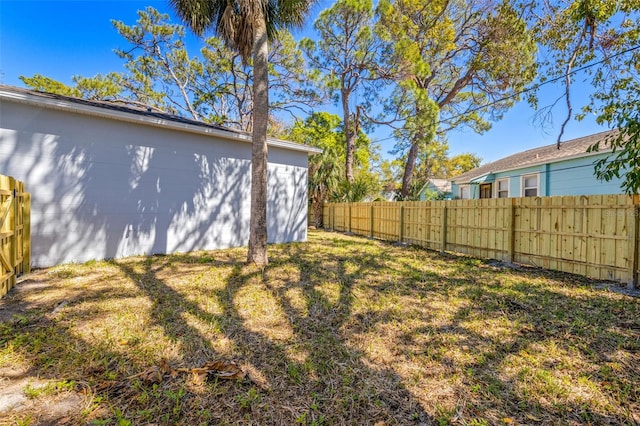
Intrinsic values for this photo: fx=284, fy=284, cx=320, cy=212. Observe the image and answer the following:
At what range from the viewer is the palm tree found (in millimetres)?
5379

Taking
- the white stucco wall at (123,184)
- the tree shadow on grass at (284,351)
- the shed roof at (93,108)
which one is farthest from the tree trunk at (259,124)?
the white stucco wall at (123,184)

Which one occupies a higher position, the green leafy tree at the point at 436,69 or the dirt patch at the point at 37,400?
the green leafy tree at the point at 436,69

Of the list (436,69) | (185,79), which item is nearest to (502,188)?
(436,69)

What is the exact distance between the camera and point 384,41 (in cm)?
1224

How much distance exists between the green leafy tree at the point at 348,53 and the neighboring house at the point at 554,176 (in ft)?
23.2

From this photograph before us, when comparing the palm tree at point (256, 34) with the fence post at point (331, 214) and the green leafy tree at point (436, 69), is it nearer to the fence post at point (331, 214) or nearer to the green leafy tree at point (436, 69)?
the green leafy tree at point (436, 69)

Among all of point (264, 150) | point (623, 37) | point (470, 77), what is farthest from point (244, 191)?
point (470, 77)

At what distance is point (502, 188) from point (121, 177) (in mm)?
14879

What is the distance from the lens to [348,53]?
13312 mm

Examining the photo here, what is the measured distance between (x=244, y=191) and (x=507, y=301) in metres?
6.70

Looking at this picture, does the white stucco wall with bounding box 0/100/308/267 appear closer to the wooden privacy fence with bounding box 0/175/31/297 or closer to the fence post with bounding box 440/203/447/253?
the wooden privacy fence with bounding box 0/175/31/297

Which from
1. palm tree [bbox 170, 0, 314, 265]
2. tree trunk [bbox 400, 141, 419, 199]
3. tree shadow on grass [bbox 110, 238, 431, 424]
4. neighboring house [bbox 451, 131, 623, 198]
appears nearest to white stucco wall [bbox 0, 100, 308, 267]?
tree shadow on grass [bbox 110, 238, 431, 424]

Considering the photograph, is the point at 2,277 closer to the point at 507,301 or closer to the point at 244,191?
the point at 244,191

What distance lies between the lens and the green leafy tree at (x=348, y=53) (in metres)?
12.5
